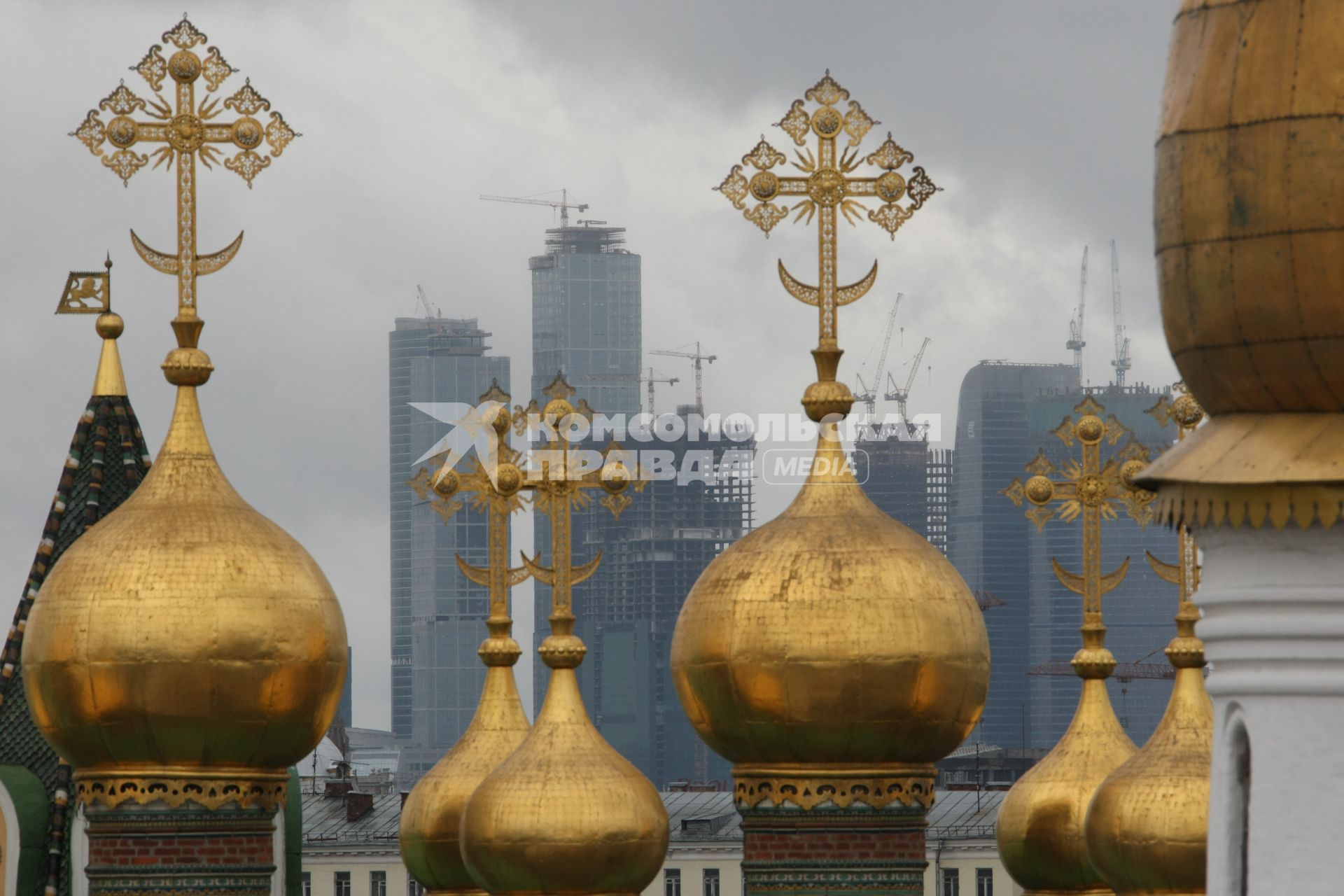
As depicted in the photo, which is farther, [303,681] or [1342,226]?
[303,681]

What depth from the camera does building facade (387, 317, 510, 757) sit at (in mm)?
114750

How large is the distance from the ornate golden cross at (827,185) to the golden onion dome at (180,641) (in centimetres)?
466

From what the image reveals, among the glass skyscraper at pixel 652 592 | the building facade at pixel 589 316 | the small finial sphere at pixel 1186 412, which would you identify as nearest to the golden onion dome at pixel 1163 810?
the small finial sphere at pixel 1186 412

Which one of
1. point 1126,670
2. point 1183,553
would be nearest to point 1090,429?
point 1183,553

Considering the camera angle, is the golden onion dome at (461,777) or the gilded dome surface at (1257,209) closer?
the gilded dome surface at (1257,209)

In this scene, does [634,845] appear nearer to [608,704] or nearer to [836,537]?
[836,537]

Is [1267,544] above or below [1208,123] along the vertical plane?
below

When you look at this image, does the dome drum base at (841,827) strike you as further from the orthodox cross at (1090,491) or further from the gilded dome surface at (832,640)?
the orthodox cross at (1090,491)

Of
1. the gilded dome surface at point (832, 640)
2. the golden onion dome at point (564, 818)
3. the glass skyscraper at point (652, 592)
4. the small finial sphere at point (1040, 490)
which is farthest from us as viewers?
the glass skyscraper at point (652, 592)

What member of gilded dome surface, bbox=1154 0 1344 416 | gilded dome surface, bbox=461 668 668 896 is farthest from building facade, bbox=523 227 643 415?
gilded dome surface, bbox=1154 0 1344 416

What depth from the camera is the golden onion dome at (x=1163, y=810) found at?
26688 millimetres

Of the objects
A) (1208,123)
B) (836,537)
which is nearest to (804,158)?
(836,537)

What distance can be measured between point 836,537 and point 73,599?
5870 mm

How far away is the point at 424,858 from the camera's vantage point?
30.3 meters
